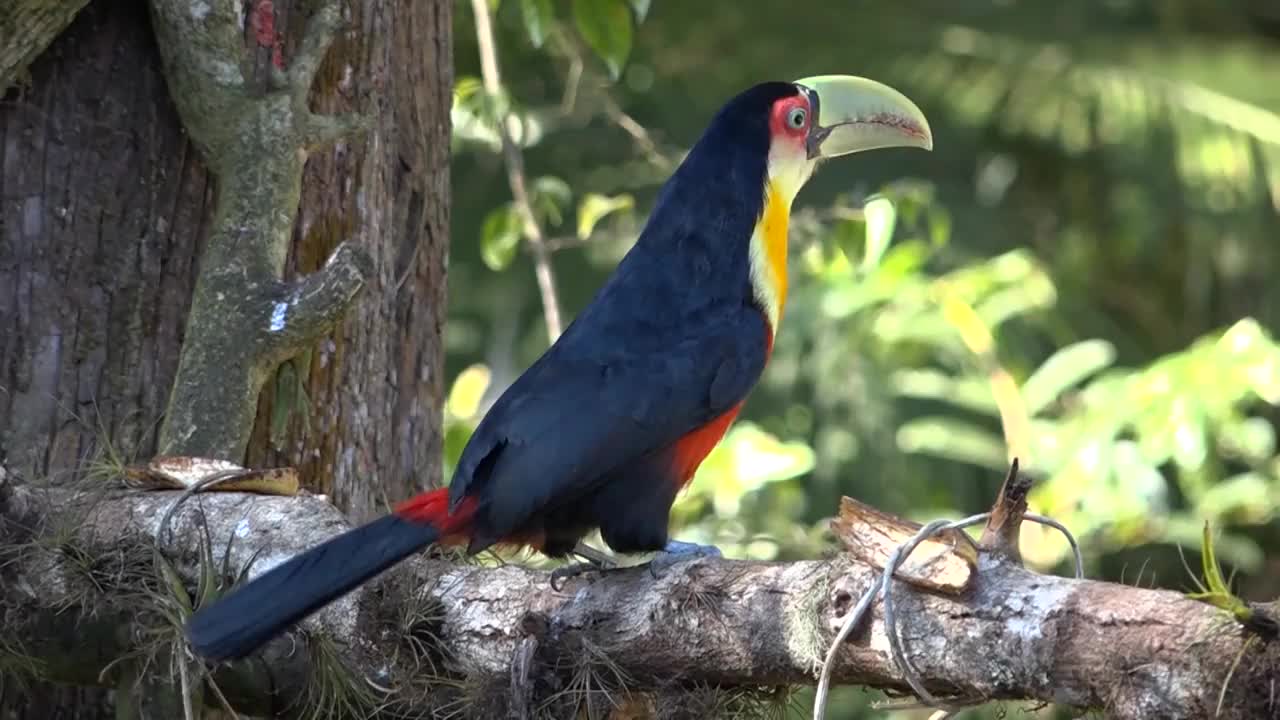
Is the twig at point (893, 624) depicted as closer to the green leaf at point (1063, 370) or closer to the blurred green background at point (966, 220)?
the green leaf at point (1063, 370)

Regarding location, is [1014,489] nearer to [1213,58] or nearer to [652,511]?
[652,511]

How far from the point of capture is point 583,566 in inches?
110

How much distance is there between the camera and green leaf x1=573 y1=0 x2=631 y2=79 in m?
3.89

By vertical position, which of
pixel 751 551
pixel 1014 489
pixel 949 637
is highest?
pixel 1014 489

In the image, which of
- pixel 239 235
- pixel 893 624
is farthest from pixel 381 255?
pixel 893 624

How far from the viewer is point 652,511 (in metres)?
3.02

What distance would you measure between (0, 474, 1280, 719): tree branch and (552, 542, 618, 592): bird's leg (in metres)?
0.03

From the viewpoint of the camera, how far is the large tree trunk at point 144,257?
301 centimetres

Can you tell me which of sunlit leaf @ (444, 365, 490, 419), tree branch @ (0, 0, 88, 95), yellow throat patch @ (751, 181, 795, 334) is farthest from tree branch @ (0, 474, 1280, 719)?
sunlit leaf @ (444, 365, 490, 419)

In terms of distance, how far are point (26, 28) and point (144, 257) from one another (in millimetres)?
433

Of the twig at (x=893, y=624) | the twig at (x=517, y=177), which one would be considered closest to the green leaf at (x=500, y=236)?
A: the twig at (x=517, y=177)

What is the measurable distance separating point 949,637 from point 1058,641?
5.8 inches

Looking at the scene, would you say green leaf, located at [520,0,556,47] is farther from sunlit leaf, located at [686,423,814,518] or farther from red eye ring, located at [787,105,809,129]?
sunlit leaf, located at [686,423,814,518]

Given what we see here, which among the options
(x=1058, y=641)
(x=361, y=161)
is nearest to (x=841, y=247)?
(x=361, y=161)
